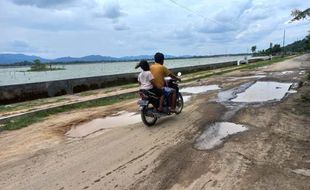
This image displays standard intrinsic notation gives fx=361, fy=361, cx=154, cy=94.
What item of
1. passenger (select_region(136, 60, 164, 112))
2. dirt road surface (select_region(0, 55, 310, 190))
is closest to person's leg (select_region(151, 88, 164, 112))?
passenger (select_region(136, 60, 164, 112))

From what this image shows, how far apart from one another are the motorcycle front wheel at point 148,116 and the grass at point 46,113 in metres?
3.49

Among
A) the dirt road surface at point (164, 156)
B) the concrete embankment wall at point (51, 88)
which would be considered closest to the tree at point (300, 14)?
the dirt road surface at point (164, 156)

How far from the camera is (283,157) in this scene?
584 centimetres

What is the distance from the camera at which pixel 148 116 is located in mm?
8711

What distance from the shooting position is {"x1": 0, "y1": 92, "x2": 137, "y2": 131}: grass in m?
9.96

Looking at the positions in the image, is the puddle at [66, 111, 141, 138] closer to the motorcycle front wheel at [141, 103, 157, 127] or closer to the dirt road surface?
the dirt road surface

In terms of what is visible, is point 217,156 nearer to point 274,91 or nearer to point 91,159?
point 91,159

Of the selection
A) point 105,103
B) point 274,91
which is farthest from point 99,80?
point 274,91

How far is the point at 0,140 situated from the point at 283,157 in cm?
606

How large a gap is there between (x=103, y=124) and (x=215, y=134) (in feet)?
10.5

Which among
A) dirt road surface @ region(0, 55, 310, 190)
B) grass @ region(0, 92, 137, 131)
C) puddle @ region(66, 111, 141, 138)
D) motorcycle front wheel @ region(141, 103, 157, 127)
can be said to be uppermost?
motorcycle front wheel @ region(141, 103, 157, 127)

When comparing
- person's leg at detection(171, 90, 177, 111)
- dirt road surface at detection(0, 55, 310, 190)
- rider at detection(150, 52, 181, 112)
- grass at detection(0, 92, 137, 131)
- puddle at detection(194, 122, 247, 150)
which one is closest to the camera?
dirt road surface at detection(0, 55, 310, 190)

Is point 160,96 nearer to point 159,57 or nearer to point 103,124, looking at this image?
point 159,57

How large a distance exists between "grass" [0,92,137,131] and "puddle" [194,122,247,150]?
5.14 metres
